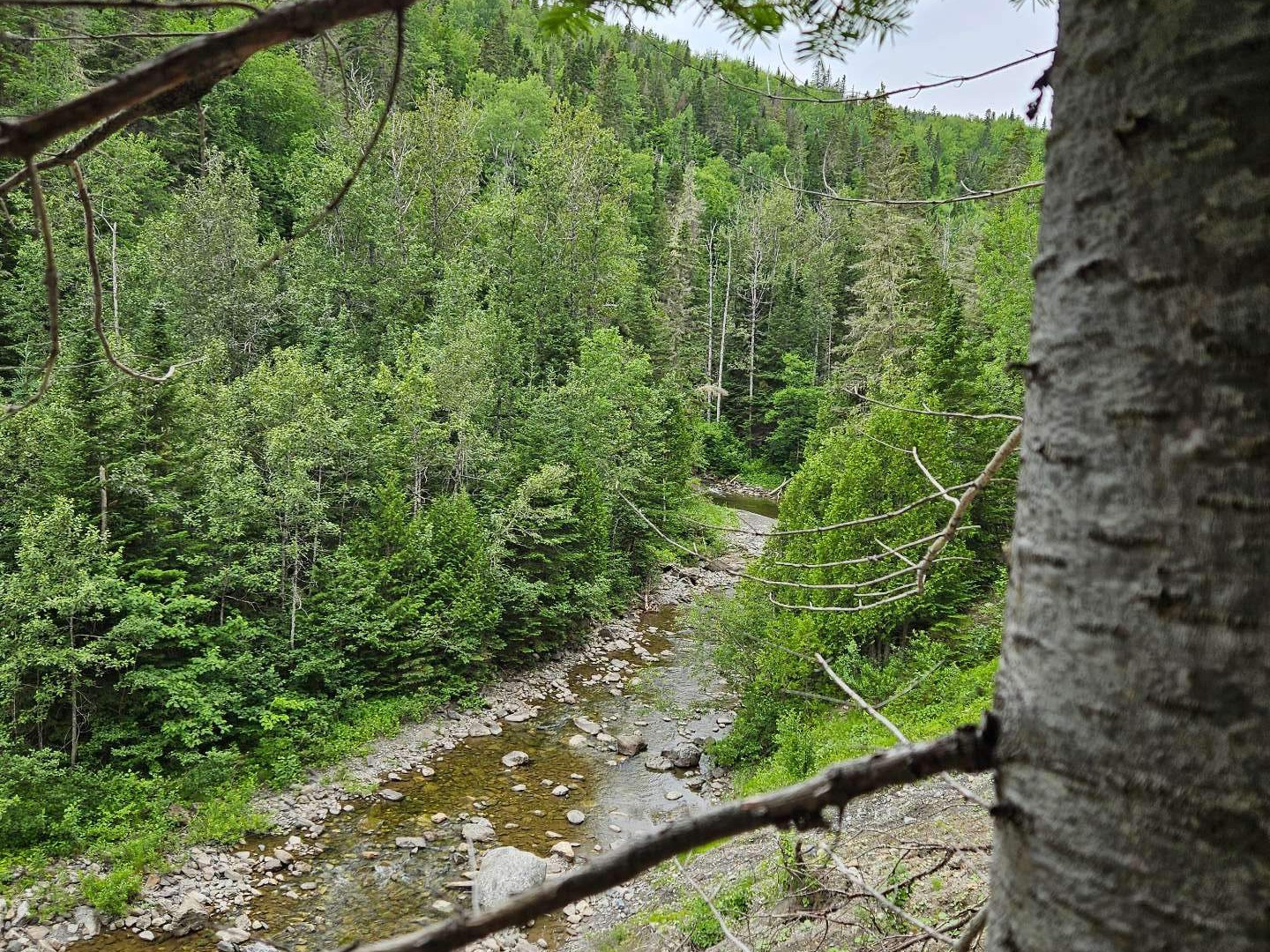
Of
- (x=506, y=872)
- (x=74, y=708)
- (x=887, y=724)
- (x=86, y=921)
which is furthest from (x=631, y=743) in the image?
(x=887, y=724)

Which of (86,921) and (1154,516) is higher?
(1154,516)

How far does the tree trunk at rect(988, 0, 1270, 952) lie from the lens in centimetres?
51

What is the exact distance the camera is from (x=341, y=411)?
Result: 13633 millimetres

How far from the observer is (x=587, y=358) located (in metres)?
18.6

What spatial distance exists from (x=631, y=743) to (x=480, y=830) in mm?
2958

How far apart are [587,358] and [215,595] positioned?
34.8ft

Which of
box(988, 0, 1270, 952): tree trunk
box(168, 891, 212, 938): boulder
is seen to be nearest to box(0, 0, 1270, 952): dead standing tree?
box(988, 0, 1270, 952): tree trunk

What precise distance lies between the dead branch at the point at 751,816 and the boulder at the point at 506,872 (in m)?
8.12

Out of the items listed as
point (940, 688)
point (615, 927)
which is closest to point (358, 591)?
point (615, 927)

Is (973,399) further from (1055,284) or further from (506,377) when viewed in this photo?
(1055,284)

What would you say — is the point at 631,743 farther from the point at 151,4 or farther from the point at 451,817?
the point at 151,4

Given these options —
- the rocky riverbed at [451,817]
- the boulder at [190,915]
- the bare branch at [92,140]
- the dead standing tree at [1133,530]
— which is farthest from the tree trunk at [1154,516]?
the boulder at [190,915]

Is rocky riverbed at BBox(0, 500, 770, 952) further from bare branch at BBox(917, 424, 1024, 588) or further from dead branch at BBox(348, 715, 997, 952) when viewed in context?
dead branch at BBox(348, 715, 997, 952)

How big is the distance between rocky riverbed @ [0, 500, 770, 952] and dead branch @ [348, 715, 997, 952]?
6.47 m
